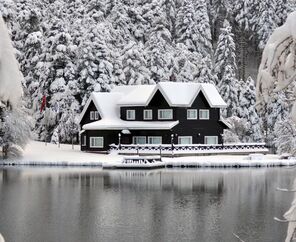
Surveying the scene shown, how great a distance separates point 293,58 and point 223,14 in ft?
299

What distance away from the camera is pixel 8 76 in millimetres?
3291

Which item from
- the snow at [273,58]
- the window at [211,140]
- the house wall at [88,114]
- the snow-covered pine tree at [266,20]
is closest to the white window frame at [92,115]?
the house wall at [88,114]

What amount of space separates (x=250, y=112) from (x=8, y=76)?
5882 cm

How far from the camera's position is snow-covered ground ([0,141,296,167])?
4400 cm

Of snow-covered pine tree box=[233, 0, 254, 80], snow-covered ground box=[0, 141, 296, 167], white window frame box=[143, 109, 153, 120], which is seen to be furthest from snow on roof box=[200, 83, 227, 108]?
snow-covered pine tree box=[233, 0, 254, 80]

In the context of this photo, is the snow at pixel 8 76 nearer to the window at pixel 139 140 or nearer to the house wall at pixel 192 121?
the house wall at pixel 192 121

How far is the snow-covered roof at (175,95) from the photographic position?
52.0 m

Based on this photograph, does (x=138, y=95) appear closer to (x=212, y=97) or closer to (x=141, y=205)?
(x=212, y=97)

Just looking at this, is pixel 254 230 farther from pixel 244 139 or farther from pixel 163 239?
pixel 244 139

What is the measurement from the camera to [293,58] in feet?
13.9

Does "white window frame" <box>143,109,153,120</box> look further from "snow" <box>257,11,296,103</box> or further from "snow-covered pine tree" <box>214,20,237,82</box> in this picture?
"snow" <box>257,11,296,103</box>

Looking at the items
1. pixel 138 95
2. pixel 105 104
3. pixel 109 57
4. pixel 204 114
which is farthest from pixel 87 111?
pixel 204 114

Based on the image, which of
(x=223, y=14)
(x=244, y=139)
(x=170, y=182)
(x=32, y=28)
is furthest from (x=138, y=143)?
(x=223, y=14)

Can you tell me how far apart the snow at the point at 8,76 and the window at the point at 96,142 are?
1909 inches
